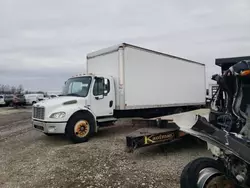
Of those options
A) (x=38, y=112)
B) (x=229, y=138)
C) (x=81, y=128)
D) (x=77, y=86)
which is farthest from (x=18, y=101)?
(x=229, y=138)

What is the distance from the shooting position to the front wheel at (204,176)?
304 centimetres

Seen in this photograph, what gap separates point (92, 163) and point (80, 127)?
256 cm

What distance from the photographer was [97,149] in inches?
273

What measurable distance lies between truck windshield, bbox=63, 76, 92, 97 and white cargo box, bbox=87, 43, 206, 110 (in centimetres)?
122

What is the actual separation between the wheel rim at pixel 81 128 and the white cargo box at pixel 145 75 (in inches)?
64.4

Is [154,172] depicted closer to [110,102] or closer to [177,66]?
[110,102]

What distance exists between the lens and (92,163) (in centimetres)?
565

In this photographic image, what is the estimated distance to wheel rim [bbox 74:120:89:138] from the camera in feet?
26.1

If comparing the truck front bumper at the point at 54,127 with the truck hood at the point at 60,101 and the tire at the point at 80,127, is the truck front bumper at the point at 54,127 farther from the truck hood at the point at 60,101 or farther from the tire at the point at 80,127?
the truck hood at the point at 60,101

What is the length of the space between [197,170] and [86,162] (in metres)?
3.27

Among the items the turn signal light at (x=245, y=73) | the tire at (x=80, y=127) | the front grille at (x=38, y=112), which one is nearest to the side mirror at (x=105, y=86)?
the tire at (x=80, y=127)

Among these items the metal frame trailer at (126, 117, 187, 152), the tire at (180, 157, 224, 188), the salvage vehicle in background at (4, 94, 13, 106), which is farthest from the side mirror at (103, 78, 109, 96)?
the salvage vehicle in background at (4, 94, 13, 106)

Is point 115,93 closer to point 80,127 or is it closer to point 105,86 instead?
point 105,86

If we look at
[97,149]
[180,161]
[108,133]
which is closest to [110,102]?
[108,133]
